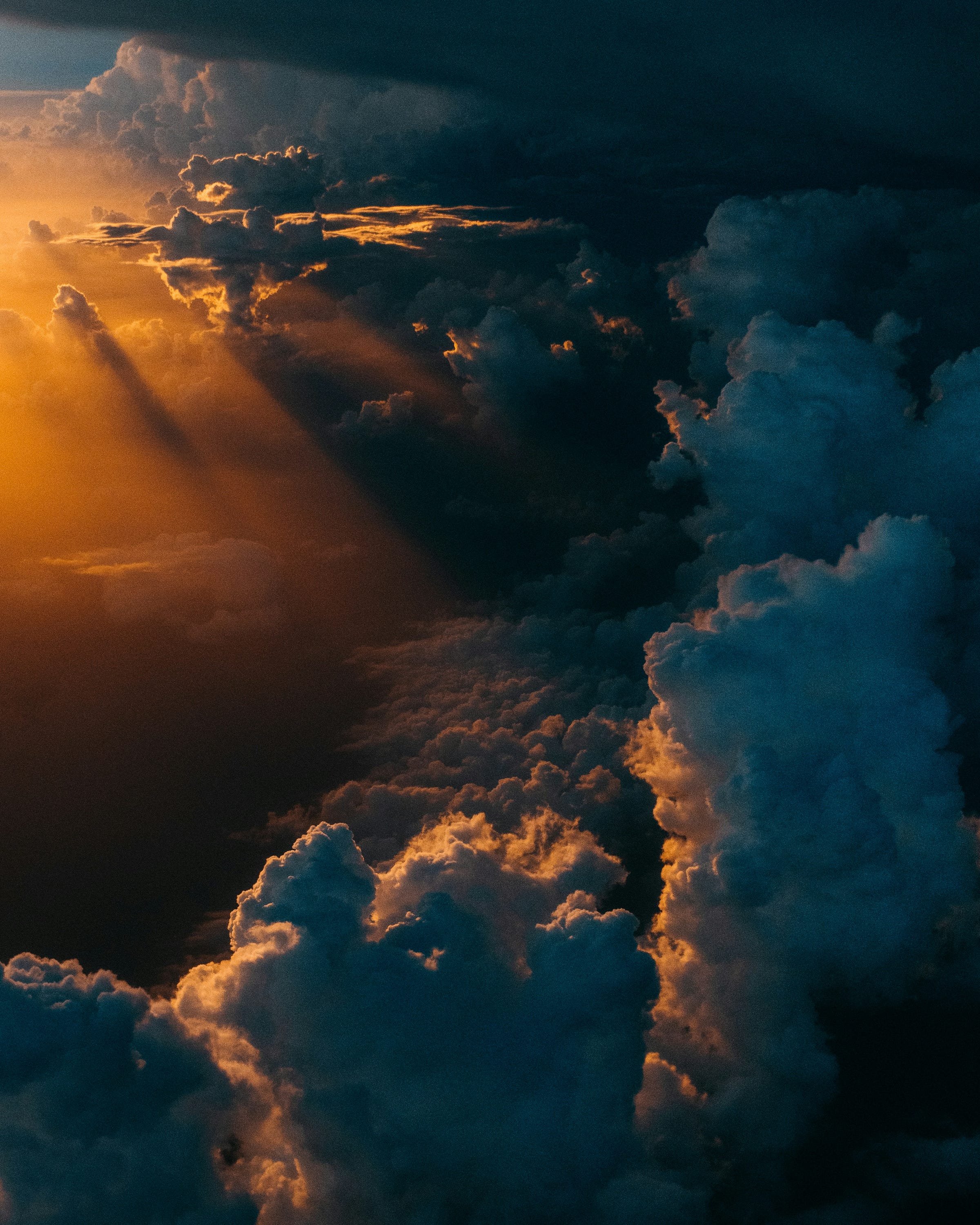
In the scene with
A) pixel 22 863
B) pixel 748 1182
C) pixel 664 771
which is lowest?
pixel 22 863

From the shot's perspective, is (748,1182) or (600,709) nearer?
(748,1182)

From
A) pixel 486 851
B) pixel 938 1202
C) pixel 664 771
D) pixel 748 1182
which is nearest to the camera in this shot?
pixel 486 851

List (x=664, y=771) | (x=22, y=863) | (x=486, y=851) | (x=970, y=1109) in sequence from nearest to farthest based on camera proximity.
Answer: (x=486, y=851) < (x=664, y=771) < (x=970, y=1109) < (x=22, y=863)

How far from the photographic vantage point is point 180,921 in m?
171

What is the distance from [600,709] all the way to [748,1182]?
332ft

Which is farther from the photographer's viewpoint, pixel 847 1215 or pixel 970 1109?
pixel 970 1109

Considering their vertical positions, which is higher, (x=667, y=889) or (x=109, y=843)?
(x=667, y=889)

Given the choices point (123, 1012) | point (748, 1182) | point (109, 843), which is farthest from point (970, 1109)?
point (109, 843)

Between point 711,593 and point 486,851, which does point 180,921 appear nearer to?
point 711,593

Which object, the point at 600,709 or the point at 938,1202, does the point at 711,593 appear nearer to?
the point at 600,709

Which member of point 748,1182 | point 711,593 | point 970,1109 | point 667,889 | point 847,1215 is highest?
point 667,889

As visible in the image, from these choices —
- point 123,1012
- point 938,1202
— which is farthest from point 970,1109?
point 123,1012

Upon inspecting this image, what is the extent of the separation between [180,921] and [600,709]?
9541cm

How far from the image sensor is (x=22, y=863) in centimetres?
18925
